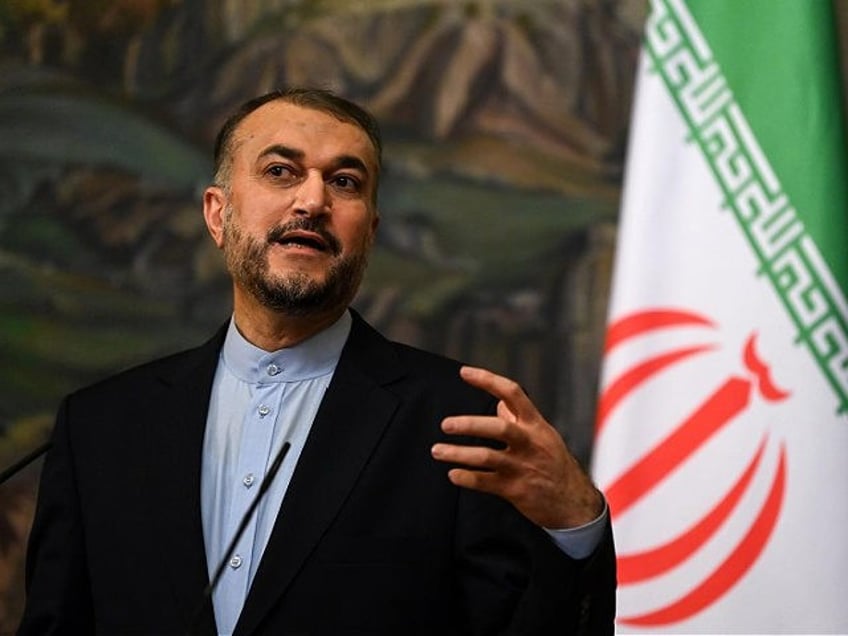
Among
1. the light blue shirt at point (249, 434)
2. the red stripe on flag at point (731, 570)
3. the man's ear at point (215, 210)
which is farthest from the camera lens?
the red stripe on flag at point (731, 570)

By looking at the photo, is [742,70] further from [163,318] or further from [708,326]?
[163,318]

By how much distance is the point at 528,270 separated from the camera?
4.75 metres

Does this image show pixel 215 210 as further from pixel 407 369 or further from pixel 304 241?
pixel 407 369

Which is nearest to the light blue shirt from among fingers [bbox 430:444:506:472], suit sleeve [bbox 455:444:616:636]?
suit sleeve [bbox 455:444:616:636]

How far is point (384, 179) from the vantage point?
15.7ft

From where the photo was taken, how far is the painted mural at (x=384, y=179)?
4742 mm

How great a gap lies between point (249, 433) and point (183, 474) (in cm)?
18

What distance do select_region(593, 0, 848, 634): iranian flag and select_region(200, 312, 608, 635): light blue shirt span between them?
1439mm

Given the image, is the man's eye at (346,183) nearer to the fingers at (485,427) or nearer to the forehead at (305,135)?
the forehead at (305,135)

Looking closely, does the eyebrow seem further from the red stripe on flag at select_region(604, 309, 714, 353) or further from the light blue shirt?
the red stripe on flag at select_region(604, 309, 714, 353)

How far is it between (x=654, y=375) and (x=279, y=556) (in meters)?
1.87

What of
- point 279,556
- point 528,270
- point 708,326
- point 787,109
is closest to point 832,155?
point 787,109

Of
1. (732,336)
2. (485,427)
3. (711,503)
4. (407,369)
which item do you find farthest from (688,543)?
(485,427)

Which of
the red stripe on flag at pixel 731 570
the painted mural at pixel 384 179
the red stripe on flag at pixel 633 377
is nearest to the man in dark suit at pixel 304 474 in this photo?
the red stripe on flag at pixel 633 377
